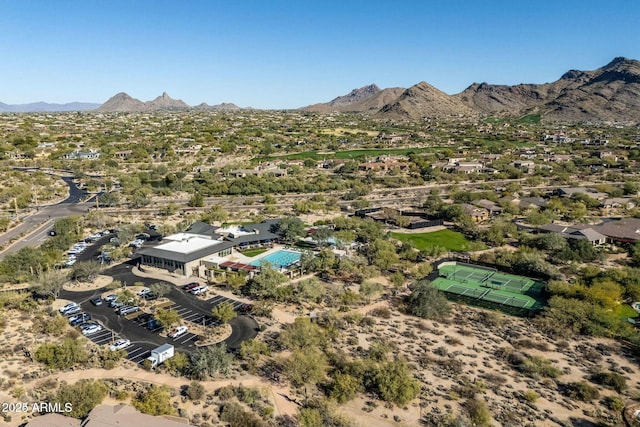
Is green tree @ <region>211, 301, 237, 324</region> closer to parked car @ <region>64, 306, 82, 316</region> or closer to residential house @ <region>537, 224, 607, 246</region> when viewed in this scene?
parked car @ <region>64, 306, 82, 316</region>

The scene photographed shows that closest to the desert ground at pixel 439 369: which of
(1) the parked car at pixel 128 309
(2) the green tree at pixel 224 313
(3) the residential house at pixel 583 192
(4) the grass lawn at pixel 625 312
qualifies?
(2) the green tree at pixel 224 313

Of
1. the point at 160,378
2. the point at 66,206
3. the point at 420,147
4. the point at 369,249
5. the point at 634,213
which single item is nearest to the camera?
the point at 160,378

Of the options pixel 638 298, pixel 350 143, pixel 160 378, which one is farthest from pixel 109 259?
pixel 350 143

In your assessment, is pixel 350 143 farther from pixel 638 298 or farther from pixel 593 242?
pixel 638 298

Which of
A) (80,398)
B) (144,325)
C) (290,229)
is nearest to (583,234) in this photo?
(290,229)

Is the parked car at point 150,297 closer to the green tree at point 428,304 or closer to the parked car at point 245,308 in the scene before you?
the parked car at point 245,308

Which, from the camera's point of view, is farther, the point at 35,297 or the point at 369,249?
the point at 369,249

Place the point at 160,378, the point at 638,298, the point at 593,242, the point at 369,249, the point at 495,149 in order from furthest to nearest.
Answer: the point at 495,149, the point at 593,242, the point at 369,249, the point at 638,298, the point at 160,378

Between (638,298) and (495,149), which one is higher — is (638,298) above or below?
below

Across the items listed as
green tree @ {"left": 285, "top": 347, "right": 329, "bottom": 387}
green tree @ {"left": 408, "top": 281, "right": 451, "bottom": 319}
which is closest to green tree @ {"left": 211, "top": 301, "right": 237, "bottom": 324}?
green tree @ {"left": 285, "top": 347, "right": 329, "bottom": 387}
